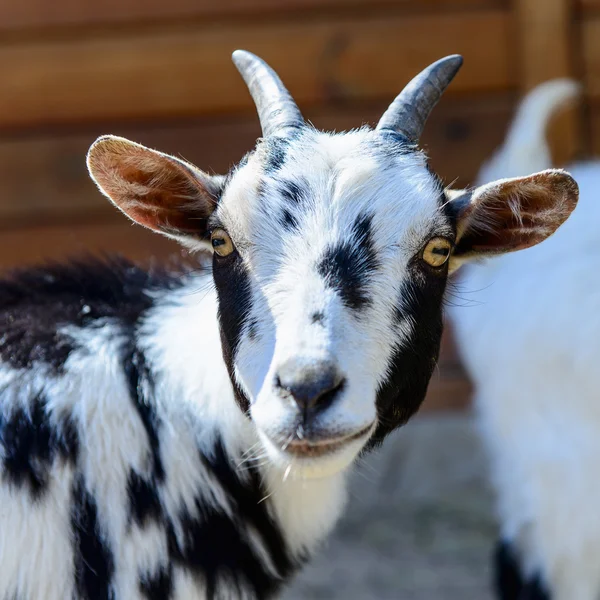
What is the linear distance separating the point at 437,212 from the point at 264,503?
3.27 ft

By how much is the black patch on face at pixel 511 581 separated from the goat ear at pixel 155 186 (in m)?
2.14

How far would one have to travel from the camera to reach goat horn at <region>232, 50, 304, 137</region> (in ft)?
9.01

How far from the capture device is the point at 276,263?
7.98ft

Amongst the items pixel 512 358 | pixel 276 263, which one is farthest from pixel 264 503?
pixel 512 358

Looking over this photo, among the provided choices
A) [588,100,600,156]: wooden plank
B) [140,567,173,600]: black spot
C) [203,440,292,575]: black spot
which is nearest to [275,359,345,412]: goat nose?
[203,440,292,575]: black spot

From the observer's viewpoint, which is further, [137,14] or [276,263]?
[137,14]

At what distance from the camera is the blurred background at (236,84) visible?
5406 millimetres

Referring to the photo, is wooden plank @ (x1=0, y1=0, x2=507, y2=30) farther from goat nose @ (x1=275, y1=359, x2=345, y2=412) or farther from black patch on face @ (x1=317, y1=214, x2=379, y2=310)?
goat nose @ (x1=275, y1=359, x2=345, y2=412)

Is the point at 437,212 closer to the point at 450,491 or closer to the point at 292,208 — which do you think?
the point at 292,208

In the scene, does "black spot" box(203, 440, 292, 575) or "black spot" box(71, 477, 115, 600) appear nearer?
"black spot" box(71, 477, 115, 600)

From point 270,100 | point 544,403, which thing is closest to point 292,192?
point 270,100

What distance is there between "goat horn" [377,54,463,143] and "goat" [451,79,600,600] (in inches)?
53.0

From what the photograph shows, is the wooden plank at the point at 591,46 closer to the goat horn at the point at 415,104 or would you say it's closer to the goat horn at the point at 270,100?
the goat horn at the point at 415,104

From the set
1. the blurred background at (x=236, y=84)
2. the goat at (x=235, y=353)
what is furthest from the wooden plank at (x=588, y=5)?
the goat at (x=235, y=353)
